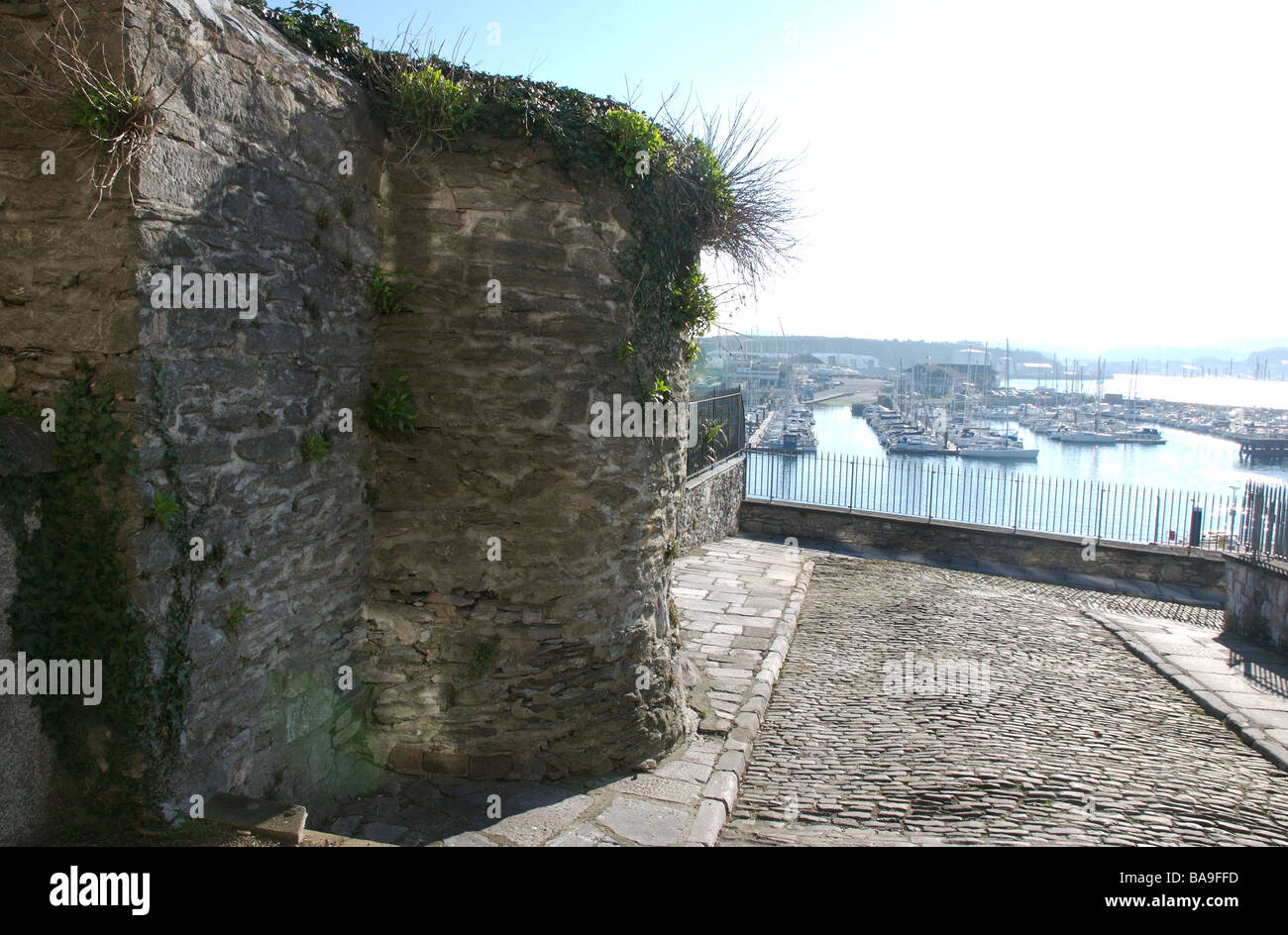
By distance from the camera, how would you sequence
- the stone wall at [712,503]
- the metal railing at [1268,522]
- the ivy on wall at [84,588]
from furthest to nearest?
1. the stone wall at [712,503]
2. the metal railing at [1268,522]
3. the ivy on wall at [84,588]

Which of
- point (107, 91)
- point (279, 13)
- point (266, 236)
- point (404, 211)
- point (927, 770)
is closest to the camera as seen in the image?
point (107, 91)

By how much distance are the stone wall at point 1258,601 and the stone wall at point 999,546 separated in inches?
75.1

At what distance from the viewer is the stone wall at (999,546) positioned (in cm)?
1257

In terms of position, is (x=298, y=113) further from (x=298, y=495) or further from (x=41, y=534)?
(x=41, y=534)

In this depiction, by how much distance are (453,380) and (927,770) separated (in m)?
4.05

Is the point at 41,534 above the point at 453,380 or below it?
below

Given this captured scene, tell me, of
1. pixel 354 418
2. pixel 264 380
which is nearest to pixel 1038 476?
pixel 354 418

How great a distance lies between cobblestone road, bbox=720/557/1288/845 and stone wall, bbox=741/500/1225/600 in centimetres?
404

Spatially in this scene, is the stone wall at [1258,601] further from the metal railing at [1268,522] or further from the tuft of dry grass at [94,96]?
the tuft of dry grass at [94,96]

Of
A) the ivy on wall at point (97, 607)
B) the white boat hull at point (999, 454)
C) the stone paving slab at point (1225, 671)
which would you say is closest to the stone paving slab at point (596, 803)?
the ivy on wall at point (97, 607)

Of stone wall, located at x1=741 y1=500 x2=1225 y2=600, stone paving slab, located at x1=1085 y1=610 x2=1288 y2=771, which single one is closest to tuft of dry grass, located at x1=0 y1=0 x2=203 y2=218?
stone paving slab, located at x1=1085 y1=610 x2=1288 y2=771

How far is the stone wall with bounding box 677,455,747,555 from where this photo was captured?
38.1 ft

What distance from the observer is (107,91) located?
278 cm
